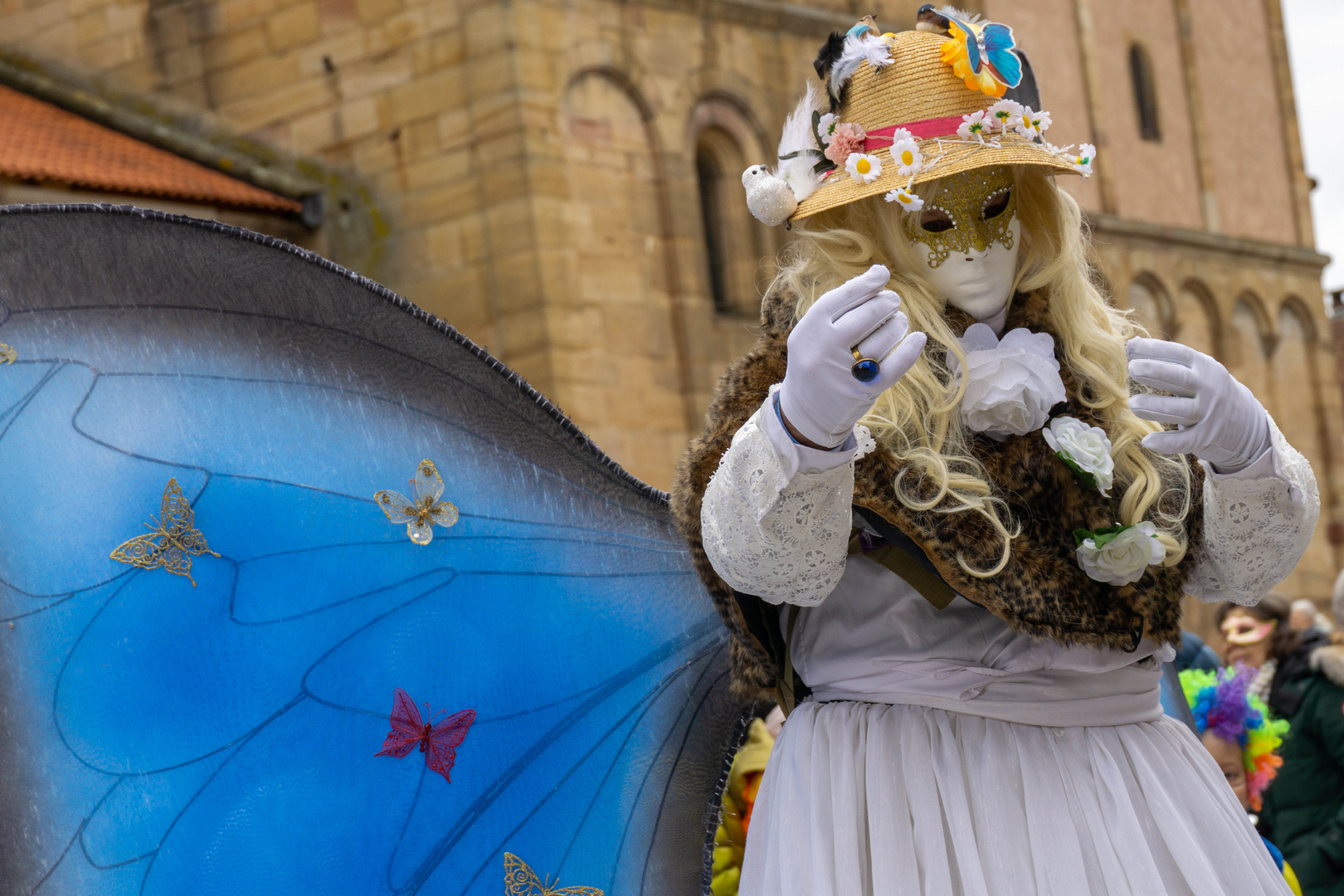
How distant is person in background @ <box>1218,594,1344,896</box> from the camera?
4320mm

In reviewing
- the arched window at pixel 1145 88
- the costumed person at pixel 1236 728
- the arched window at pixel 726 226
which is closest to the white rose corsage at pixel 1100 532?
the costumed person at pixel 1236 728

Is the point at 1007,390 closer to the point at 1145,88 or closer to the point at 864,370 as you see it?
the point at 864,370

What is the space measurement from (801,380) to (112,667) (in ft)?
3.44

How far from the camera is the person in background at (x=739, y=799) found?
3764 mm

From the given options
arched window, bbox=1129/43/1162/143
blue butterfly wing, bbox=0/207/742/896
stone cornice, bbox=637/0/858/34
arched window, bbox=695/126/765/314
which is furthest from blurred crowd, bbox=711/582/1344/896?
arched window, bbox=1129/43/1162/143

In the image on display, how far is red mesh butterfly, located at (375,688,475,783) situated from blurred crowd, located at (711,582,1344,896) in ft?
4.89

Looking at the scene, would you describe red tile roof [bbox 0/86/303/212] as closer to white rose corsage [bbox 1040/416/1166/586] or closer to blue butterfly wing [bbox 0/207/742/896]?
blue butterfly wing [bbox 0/207/742/896]

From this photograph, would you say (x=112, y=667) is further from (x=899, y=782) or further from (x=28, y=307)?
(x=899, y=782)

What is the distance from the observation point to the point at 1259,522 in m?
2.06

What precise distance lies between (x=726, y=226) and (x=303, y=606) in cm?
992

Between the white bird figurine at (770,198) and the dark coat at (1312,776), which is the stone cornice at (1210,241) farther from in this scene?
the white bird figurine at (770,198)

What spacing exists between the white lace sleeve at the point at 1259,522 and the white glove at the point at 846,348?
0.55 m

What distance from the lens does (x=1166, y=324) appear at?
16.6m

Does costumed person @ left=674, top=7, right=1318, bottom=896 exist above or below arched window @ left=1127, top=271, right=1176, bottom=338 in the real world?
below
